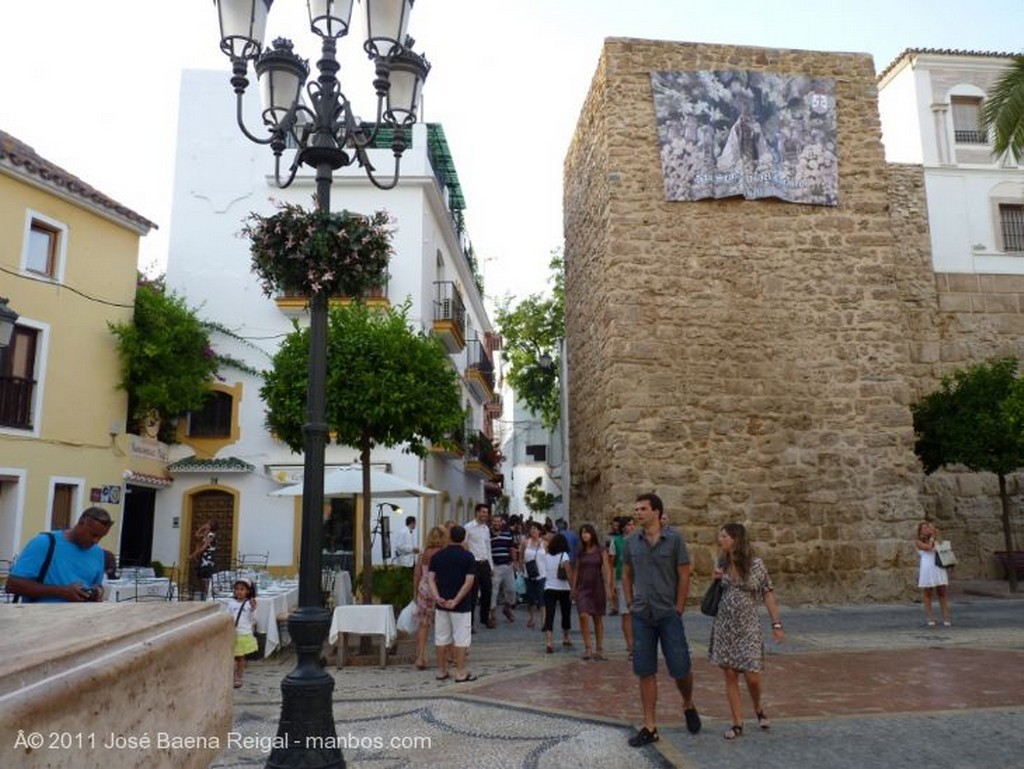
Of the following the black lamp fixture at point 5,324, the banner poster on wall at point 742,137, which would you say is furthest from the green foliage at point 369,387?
the banner poster on wall at point 742,137

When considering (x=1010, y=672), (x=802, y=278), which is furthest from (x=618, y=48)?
(x=1010, y=672)

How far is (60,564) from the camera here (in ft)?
16.3

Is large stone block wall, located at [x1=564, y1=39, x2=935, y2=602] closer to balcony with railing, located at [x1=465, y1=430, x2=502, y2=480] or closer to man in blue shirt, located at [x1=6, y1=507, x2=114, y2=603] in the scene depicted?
man in blue shirt, located at [x1=6, y1=507, x2=114, y2=603]

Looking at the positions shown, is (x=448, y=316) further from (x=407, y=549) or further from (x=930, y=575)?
(x=930, y=575)

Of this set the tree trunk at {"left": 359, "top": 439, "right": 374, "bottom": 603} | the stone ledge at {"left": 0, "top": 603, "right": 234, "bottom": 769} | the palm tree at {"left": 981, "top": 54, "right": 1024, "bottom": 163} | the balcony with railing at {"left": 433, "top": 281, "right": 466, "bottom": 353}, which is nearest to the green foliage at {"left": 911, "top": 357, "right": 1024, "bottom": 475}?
the palm tree at {"left": 981, "top": 54, "right": 1024, "bottom": 163}

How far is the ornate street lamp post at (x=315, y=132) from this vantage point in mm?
4215

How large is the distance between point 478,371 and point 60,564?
18.9 m

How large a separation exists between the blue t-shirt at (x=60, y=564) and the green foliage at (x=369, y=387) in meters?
4.65

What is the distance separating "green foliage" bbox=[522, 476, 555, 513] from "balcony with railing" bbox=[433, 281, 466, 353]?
17269 mm

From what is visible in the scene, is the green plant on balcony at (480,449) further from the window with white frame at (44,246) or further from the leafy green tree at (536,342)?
the window with white frame at (44,246)

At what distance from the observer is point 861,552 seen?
12992 millimetres

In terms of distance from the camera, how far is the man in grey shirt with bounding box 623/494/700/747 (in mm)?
5156

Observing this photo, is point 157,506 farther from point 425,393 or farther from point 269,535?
point 425,393

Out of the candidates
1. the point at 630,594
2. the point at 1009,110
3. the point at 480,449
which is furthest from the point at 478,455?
the point at 630,594
